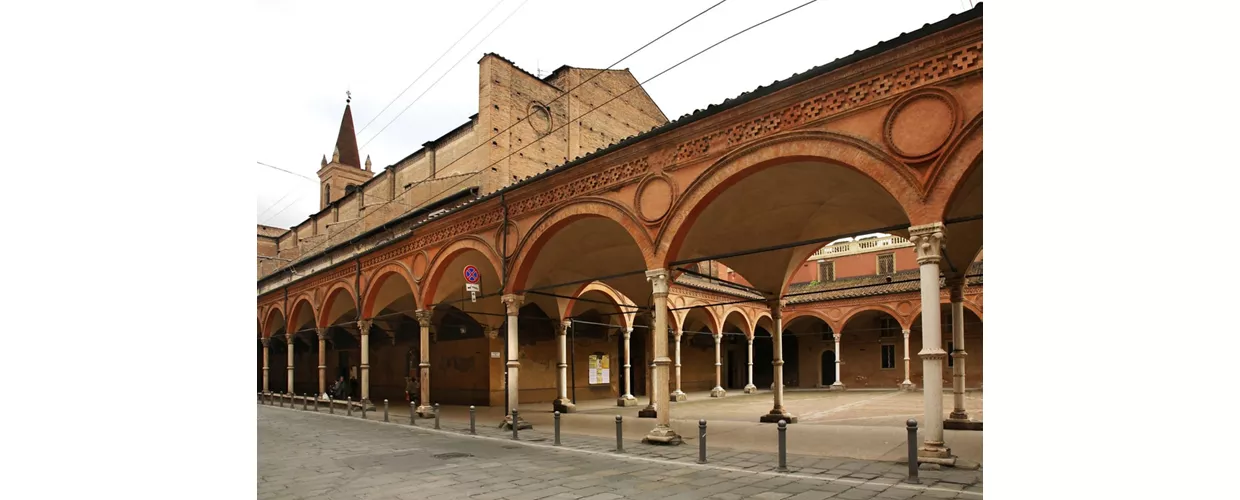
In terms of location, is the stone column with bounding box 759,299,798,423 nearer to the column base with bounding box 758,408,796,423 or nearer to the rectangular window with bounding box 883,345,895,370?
the column base with bounding box 758,408,796,423

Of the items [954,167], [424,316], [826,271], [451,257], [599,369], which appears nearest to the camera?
[954,167]

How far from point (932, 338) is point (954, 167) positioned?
199cm

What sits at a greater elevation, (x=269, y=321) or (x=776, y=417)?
(x=269, y=321)

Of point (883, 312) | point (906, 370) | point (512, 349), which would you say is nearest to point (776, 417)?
point (512, 349)

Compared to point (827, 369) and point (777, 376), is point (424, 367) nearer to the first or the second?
point (777, 376)

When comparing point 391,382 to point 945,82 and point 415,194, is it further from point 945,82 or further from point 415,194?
point 945,82

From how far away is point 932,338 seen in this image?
751 cm

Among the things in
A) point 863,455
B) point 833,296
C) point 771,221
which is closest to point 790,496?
point 863,455

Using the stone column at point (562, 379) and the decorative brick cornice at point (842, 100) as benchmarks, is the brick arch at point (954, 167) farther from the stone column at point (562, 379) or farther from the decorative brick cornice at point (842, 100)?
the stone column at point (562, 379)

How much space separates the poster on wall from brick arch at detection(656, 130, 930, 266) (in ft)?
46.8

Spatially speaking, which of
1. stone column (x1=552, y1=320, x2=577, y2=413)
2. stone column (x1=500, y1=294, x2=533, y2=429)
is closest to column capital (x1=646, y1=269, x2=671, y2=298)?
stone column (x1=500, y1=294, x2=533, y2=429)

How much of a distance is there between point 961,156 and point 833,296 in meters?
22.8

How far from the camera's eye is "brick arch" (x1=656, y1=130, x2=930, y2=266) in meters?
7.75

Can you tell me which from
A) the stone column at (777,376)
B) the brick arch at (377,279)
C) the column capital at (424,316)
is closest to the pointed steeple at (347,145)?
the brick arch at (377,279)
